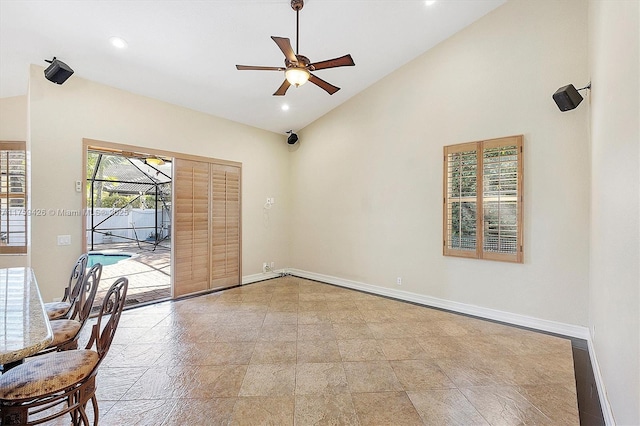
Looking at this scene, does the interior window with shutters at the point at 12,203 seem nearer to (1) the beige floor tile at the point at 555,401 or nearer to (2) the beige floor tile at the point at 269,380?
(2) the beige floor tile at the point at 269,380

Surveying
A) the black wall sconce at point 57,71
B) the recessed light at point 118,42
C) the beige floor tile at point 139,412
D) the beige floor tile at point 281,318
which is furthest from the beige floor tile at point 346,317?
the black wall sconce at point 57,71

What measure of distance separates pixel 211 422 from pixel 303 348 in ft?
4.20

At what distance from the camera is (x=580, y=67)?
11.6ft

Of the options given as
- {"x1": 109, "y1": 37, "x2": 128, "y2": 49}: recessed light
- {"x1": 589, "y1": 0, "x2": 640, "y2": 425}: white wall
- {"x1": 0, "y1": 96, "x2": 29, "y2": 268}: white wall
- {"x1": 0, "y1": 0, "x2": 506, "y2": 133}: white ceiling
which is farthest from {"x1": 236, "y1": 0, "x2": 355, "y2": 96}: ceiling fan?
{"x1": 0, "y1": 96, "x2": 29, "y2": 268}: white wall

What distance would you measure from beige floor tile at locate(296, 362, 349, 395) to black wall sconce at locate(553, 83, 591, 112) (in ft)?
12.2

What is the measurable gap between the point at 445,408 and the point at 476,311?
2341mm

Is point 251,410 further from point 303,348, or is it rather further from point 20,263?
point 20,263

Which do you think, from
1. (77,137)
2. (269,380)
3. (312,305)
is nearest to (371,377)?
(269,380)

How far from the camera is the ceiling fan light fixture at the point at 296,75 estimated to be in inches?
121

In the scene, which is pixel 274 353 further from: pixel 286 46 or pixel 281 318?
pixel 286 46

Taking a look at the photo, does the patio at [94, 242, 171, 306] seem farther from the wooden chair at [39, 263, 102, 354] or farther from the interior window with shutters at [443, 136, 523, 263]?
the interior window with shutters at [443, 136, 523, 263]

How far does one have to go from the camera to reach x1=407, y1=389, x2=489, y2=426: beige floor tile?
2.15 metres

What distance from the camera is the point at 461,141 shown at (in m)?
4.38

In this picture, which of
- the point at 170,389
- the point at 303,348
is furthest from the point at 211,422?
the point at 303,348
